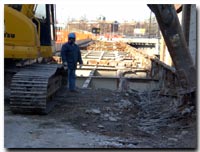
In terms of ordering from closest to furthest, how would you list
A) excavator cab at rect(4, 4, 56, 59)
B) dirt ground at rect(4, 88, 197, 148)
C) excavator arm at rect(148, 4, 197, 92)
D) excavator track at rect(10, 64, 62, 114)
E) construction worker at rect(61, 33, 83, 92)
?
excavator arm at rect(148, 4, 197, 92) → dirt ground at rect(4, 88, 197, 148) → excavator track at rect(10, 64, 62, 114) → excavator cab at rect(4, 4, 56, 59) → construction worker at rect(61, 33, 83, 92)

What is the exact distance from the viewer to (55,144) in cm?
558

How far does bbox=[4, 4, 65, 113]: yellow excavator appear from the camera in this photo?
726cm

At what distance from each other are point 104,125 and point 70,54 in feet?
9.82

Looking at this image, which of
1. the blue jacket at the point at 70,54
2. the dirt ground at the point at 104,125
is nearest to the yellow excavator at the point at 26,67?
the dirt ground at the point at 104,125

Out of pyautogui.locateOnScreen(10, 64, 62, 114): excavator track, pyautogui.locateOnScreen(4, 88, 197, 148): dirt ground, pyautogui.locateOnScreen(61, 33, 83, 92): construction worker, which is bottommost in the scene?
pyautogui.locateOnScreen(4, 88, 197, 148): dirt ground

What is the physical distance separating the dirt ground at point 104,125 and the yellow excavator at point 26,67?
0.24m

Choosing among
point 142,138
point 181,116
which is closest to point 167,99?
point 181,116

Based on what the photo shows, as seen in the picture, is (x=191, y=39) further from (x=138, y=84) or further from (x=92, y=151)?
(x=92, y=151)

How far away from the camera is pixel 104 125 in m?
6.93

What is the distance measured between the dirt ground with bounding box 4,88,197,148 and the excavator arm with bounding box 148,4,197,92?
0.55 meters

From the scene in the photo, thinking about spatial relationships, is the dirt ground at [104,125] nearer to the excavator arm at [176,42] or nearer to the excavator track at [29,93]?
the excavator track at [29,93]

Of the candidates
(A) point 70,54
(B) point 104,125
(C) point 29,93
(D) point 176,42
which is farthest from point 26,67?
(D) point 176,42

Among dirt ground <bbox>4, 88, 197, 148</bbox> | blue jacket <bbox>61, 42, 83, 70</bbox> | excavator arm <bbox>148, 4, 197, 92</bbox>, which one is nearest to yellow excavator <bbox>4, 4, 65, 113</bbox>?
dirt ground <bbox>4, 88, 197, 148</bbox>

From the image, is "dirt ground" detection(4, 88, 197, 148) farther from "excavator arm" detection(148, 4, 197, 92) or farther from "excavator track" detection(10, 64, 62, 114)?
"excavator arm" detection(148, 4, 197, 92)
